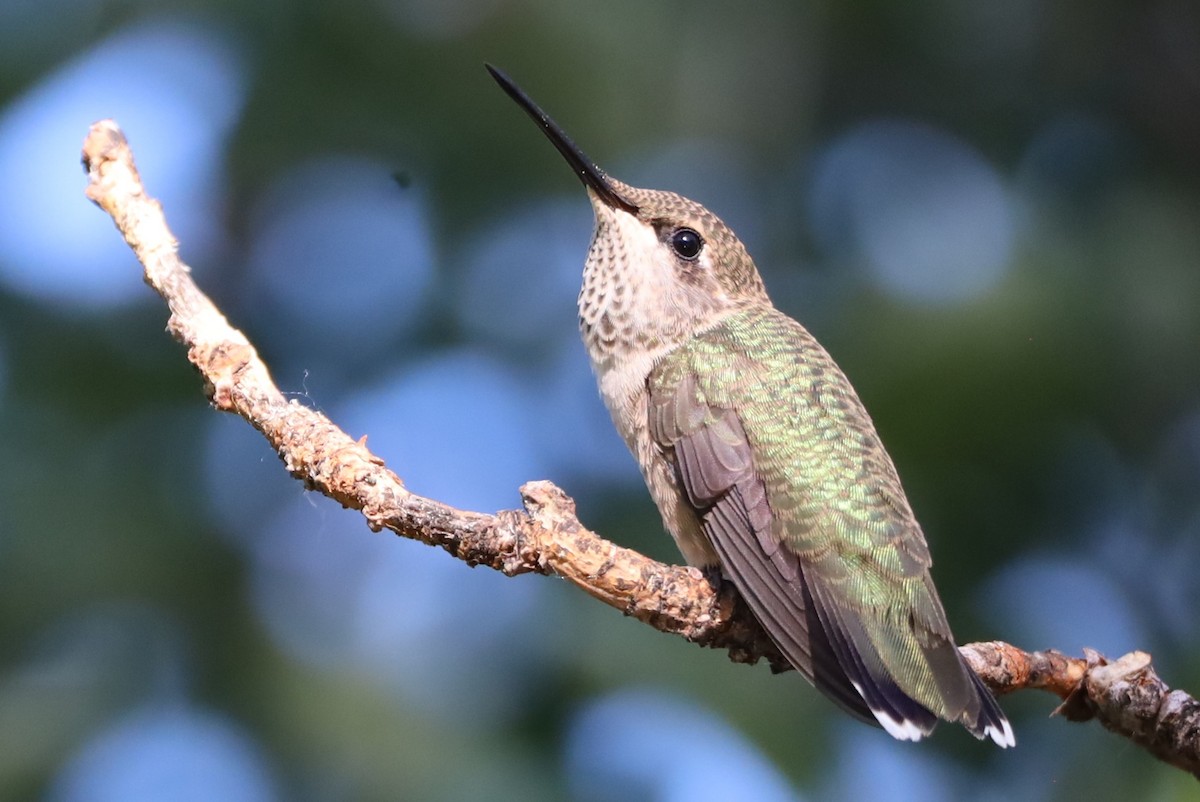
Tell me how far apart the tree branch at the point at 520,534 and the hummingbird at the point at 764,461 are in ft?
0.41

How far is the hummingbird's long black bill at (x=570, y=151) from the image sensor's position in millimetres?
3580

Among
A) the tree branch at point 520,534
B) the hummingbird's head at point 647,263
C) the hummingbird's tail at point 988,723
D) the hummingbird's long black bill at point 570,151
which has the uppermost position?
the hummingbird's long black bill at point 570,151

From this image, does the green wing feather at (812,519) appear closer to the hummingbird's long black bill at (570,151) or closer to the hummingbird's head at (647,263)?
the hummingbird's head at (647,263)

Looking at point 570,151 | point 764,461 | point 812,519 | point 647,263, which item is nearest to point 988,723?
point 812,519

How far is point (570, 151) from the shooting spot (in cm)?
362

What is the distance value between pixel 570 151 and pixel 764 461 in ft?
3.36

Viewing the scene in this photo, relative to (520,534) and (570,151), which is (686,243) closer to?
(570,151)

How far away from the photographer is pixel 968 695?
262 centimetres

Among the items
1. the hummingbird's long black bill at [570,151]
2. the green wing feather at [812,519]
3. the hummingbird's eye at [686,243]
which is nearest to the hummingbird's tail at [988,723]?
the green wing feather at [812,519]

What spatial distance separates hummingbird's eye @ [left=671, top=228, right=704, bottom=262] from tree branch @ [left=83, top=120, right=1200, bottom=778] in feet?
3.68

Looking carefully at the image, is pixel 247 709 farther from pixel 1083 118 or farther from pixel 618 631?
pixel 1083 118

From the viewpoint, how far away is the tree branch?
2320 millimetres

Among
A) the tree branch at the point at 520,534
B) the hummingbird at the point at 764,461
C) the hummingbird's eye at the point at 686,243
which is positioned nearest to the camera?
the tree branch at the point at 520,534

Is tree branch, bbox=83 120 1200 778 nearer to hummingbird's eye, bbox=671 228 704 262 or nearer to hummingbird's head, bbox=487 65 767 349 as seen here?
hummingbird's head, bbox=487 65 767 349
